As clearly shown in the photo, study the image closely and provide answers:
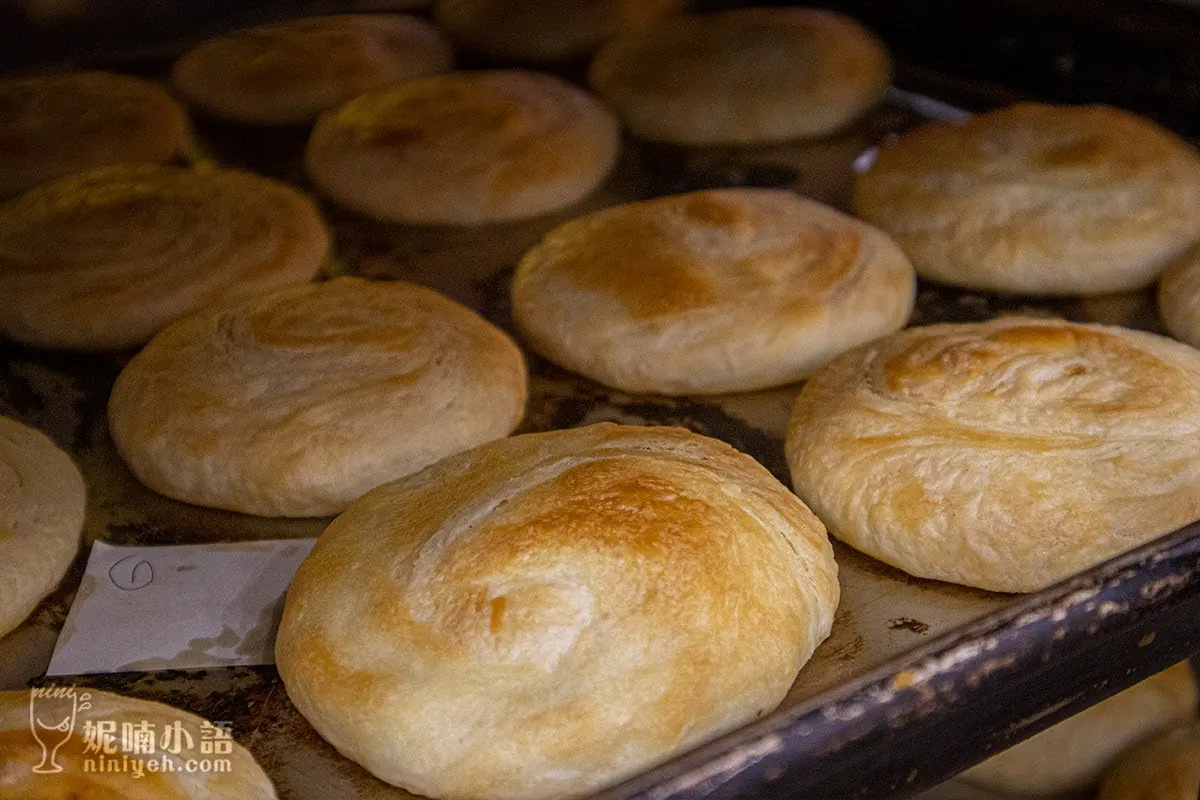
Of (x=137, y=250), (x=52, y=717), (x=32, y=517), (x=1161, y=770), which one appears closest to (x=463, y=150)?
(x=137, y=250)

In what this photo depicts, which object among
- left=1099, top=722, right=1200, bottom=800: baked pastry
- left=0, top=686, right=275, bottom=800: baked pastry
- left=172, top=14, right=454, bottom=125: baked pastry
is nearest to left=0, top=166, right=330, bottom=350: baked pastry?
left=172, top=14, right=454, bottom=125: baked pastry

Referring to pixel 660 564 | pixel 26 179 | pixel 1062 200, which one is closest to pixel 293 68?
pixel 26 179

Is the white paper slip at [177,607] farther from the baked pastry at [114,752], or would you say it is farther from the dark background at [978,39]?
the dark background at [978,39]

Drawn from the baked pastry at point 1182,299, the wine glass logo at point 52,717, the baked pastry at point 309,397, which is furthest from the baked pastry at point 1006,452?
the wine glass logo at point 52,717

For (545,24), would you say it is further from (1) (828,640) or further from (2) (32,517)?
(1) (828,640)

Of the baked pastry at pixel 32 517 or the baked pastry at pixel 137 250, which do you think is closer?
the baked pastry at pixel 32 517

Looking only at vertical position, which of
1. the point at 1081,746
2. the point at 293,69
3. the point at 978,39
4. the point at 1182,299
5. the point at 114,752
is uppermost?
the point at 978,39
